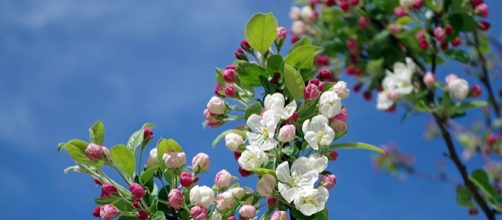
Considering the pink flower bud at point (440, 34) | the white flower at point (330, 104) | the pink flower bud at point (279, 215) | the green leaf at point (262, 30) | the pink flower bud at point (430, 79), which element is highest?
the pink flower bud at point (440, 34)

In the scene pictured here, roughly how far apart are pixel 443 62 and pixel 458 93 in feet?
1.03

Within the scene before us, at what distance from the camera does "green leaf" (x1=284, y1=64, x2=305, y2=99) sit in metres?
1.26

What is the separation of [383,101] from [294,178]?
5.83ft

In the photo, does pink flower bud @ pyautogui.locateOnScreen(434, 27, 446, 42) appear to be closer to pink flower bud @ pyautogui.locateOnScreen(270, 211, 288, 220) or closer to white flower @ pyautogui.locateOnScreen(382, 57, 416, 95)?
white flower @ pyautogui.locateOnScreen(382, 57, 416, 95)

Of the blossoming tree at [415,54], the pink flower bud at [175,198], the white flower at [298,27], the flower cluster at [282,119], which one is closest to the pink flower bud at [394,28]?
the blossoming tree at [415,54]

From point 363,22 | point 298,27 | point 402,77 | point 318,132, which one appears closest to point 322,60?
point 298,27

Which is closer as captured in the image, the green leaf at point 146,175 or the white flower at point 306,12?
the green leaf at point 146,175

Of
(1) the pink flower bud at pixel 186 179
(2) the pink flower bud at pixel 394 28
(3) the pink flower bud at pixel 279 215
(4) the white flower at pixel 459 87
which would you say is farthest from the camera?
(2) the pink flower bud at pixel 394 28

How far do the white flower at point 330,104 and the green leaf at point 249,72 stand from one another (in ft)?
0.56

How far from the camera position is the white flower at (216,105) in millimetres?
1376

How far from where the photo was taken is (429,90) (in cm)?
263

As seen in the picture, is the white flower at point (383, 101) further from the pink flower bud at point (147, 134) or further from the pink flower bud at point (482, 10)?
the pink flower bud at point (147, 134)

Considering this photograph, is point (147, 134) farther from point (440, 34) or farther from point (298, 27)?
point (298, 27)

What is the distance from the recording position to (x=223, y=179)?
127cm
